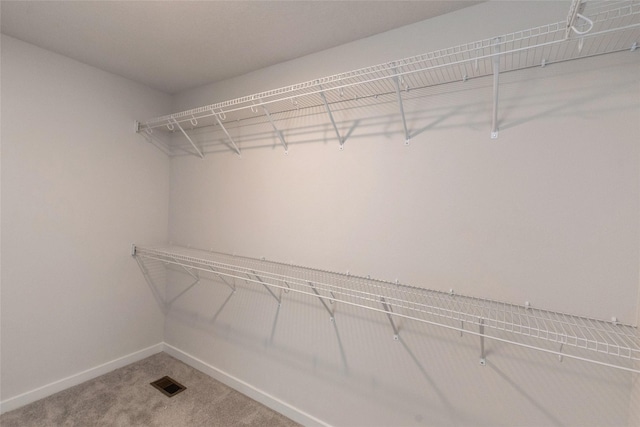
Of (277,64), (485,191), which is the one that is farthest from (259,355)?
(277,64)

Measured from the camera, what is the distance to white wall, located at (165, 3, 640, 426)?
1.19 metres

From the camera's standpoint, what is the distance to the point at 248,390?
220 cm

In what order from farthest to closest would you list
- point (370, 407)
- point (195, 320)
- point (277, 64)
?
point (195, 320)
point (277, 64)
point (370, 407)

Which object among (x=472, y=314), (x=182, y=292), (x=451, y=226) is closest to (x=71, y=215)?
(x=182, y=292)

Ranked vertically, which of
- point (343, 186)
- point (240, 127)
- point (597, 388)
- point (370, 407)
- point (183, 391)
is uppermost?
point (240, 127)

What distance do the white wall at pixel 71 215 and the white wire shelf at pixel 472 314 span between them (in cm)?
44

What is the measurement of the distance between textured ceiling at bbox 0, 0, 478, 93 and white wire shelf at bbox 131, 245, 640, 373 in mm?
1313

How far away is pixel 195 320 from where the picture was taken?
2574 millimetres

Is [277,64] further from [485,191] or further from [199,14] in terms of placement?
[485,191]

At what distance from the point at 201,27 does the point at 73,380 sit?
249cm

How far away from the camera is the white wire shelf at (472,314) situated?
3.64ft

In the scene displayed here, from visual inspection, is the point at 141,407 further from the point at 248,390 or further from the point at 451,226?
the point at 451,226

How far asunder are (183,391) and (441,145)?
7.58 ft

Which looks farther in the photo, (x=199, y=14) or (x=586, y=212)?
(x=199, y=14)
